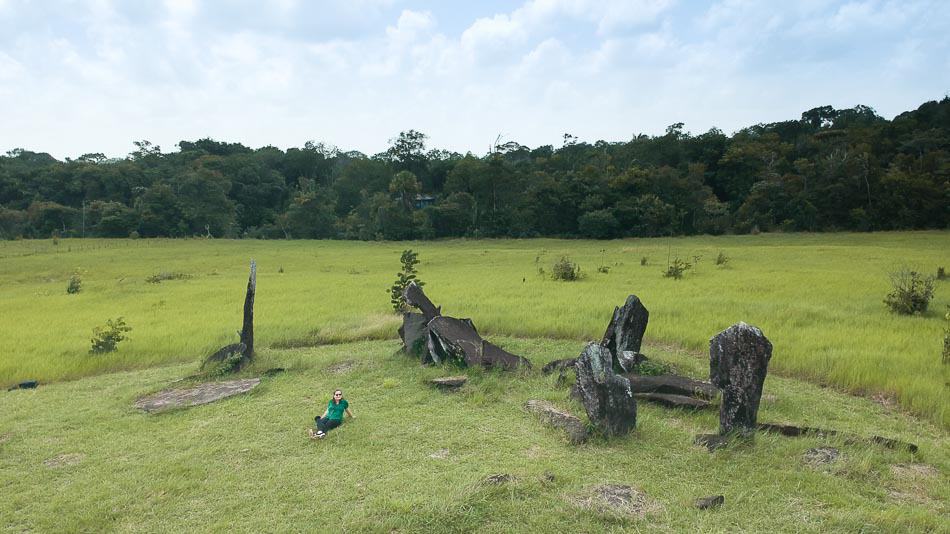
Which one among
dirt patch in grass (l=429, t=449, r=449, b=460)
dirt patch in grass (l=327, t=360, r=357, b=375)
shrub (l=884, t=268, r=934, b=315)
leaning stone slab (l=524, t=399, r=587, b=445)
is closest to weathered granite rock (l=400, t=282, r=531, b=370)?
dirt patch in grass (l=327, t=360, r=357, b=375)

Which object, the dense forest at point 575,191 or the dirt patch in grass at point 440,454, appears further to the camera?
the dense forest at point 575,191

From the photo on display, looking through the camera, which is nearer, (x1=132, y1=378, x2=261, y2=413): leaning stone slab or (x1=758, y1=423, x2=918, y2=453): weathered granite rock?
(x1=758, y1=423, x2=918, y2=453): weathered granite rock

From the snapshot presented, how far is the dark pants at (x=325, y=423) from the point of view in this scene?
6363 mm

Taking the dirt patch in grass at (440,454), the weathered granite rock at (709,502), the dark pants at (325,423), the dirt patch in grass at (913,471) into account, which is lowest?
the dirt patch in grass at (440,454)

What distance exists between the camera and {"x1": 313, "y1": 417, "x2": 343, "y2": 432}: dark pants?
6363 millimetres

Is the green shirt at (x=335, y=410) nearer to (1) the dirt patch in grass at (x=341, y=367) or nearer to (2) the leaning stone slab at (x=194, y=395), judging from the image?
(2) the leaning stone slab at (x=194, y=395)

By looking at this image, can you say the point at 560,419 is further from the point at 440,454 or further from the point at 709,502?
the point at 709,502

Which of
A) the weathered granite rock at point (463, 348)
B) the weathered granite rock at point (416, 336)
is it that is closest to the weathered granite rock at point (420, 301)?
the weathered granite rock at point (416, 336)

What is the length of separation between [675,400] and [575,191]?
1850 inches

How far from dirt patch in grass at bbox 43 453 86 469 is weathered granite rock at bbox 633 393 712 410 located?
6.17 meters

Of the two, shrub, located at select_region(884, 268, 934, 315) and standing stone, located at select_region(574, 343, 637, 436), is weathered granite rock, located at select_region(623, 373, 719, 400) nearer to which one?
standing stone, located at select_region(574, 343, 637, 436)

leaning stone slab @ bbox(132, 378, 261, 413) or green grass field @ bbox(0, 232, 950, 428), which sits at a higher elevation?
green grass field @ bbox(0, 232, 950, 428)

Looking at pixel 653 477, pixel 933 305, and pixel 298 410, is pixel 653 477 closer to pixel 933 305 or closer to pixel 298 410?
pixel 298 410

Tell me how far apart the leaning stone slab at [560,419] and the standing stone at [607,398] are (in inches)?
7.2
